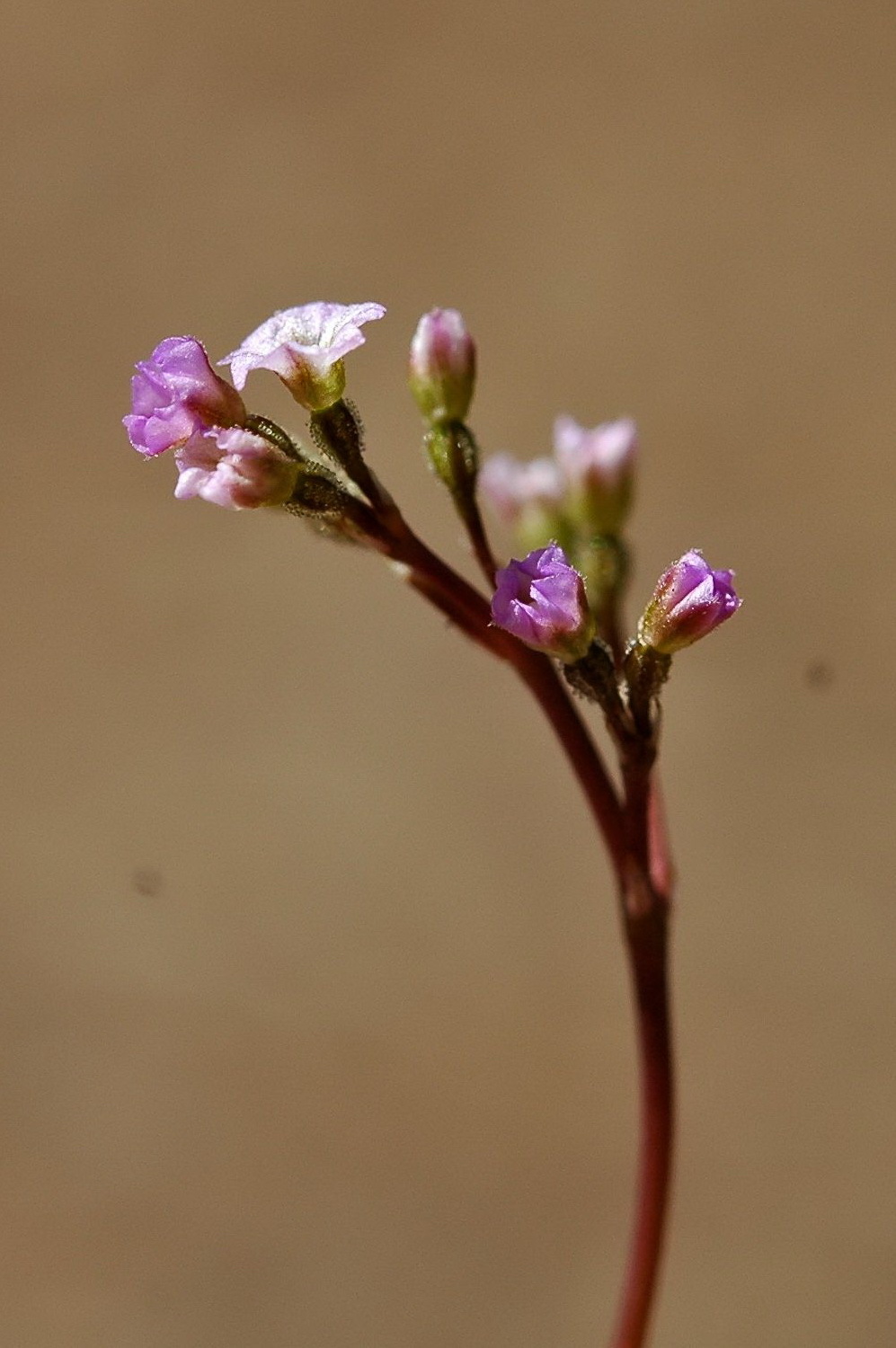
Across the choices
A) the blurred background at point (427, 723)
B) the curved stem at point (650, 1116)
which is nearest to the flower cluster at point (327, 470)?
the curved stem at point (650, 1116)

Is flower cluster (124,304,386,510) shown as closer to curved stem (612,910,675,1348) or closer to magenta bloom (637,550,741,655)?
magenta bloom (637,550,741,655)

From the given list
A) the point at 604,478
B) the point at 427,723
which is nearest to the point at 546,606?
the point at 604,478

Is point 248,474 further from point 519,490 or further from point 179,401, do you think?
point 519,490

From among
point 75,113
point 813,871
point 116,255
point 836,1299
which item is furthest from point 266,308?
point 836,1299

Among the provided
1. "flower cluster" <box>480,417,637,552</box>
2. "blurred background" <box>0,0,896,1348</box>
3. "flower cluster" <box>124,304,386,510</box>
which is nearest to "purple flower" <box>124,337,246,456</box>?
Result: "flower cluster" <box>124,304,386,510</box>

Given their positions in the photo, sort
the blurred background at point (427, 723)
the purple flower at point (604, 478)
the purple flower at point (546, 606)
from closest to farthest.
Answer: the purple flower at point (546, 606) → the purple flower at point (604, 478) → the blurred background at point (427, 723)

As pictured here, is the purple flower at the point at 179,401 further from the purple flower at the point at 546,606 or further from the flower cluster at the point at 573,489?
the flower cluster at the point at 573,489
